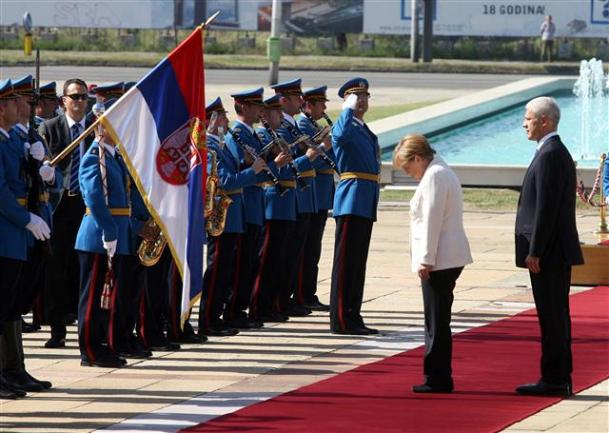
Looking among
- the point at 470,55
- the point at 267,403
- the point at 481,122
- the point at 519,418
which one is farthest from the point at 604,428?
the point at 470,55

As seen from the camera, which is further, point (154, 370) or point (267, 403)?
point (154, 370)

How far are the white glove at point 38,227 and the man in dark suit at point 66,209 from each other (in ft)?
6.92

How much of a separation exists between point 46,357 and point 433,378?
289 cm

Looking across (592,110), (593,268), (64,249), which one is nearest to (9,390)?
(64,249)

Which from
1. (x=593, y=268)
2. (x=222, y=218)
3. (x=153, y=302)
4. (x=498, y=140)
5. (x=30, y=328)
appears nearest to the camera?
(x=153, y=302)

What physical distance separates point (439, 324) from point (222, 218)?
273cm

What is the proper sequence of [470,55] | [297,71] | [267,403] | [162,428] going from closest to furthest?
1. [162,428]
2. [267,403]
3. [297,71]
4. [470,55]

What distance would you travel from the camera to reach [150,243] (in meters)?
11.7

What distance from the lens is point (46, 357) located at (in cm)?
1188

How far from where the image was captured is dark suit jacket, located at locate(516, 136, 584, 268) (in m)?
10.4

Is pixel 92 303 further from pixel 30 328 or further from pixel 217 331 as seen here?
pixel 30 328

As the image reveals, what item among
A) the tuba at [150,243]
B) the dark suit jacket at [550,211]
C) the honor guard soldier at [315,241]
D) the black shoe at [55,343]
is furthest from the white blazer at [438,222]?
the honor guard soldier at [315,241]

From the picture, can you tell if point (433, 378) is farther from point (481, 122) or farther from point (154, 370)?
point (481, 122)

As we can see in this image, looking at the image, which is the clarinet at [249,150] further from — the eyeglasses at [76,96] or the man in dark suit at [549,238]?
the man in dark suit at [549,238]
